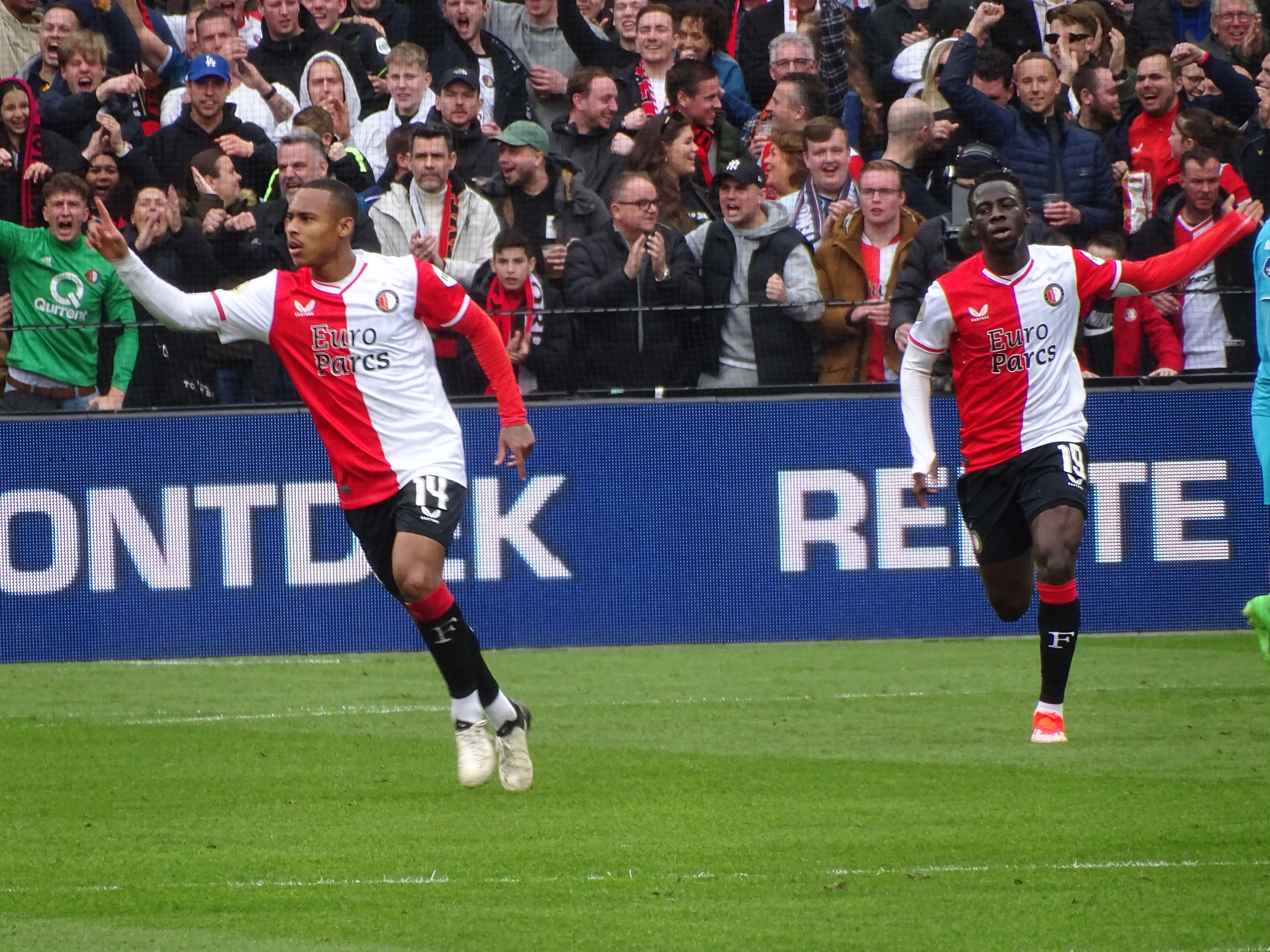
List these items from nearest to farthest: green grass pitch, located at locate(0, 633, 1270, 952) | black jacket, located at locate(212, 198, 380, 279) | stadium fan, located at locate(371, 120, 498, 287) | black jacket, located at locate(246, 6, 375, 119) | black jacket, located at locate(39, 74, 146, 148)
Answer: green grass pitch, located at locate(0, 633, 1270, 952) → black jacket, located at locate(212, 198, 380, 279) → stadium fan, located at locate(371, 120, 498, 287) → black jacket, located at locate(39, 74, 146, 148) → black jacket, located at locate(246, 6, 375, 119)

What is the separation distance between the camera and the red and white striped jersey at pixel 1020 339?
28.2ft

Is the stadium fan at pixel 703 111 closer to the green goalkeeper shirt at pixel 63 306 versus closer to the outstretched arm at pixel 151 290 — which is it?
the green goalkeeper shirt at pixel 63 306

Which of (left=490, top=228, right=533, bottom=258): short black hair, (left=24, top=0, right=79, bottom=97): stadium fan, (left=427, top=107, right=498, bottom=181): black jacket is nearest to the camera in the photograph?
(left=490, top=228, right=533, bottom=258): short black hair

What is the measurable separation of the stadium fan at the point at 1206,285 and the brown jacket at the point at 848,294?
5.29ft

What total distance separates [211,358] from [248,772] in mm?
4779

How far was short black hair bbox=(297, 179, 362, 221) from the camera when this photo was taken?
757cm

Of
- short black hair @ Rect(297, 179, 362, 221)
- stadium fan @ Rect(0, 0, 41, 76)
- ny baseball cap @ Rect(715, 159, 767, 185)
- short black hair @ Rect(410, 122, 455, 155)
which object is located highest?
stadium fan @ Rect(0, 0, 41, 76)

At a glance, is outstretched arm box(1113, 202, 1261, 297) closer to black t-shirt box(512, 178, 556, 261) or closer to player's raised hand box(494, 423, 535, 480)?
player's raised hand box(494, 423, 535, 480)

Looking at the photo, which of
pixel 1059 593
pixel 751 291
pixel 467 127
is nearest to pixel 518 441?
pixel 1059 593

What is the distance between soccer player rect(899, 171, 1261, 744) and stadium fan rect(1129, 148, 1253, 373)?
3.63 meters

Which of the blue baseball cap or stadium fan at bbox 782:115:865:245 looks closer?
stadium fan at bbox 782:115:865:245

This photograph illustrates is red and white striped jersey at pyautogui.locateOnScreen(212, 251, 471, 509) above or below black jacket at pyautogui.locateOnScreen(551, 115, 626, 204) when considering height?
below

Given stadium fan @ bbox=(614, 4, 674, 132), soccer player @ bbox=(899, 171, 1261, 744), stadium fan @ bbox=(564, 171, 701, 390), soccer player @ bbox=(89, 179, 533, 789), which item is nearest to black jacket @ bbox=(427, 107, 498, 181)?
stadium fan @ bbox=(564, 171, 701, 390)

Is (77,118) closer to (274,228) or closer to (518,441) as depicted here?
(274,228)
